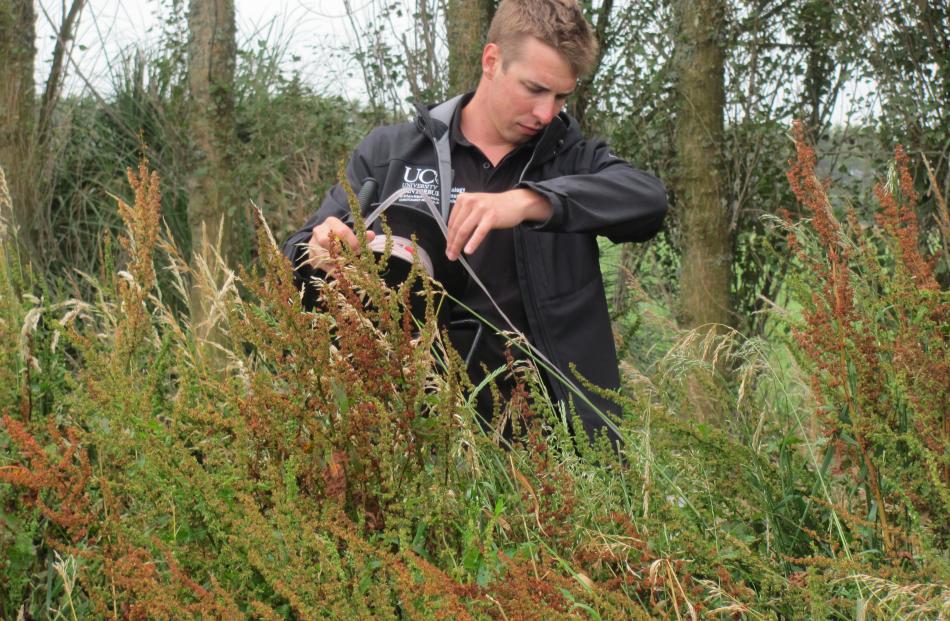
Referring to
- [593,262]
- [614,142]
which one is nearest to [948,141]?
[614,142]

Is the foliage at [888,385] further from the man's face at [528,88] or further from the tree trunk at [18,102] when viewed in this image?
the tree trunk at [18,102]

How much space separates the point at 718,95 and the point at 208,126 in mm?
3136

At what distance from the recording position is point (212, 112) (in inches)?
271

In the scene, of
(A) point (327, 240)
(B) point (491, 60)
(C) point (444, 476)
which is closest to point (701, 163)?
(B) point (491, 60)

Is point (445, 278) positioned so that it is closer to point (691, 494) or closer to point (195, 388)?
point (195, 388)

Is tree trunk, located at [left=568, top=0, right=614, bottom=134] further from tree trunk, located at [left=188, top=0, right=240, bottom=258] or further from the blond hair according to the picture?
the blond hair

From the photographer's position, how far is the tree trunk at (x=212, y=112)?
269 inches

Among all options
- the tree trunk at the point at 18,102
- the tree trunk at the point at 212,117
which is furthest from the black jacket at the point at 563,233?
the tree trunk at the point at 18,102

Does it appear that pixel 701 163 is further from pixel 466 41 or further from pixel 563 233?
pixel 563 233

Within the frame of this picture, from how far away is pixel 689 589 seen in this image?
163 centimetres

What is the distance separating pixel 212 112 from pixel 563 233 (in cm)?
405

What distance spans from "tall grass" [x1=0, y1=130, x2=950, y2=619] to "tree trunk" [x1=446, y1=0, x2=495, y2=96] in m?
4.81

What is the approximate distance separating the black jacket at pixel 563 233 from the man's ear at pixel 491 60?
6.8 inches

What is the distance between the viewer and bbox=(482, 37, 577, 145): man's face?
350cm
